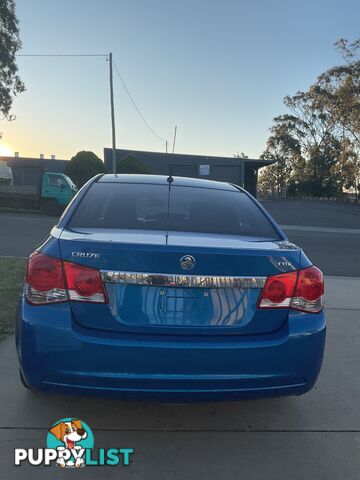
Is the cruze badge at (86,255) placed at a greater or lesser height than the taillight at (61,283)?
greater

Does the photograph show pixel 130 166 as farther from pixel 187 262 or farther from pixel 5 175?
pixel 187 262

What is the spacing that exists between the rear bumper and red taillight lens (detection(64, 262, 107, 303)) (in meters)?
0.10

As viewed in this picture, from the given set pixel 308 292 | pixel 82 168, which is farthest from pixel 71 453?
pixel 82 168

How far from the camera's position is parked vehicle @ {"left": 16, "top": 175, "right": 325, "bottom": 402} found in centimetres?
245

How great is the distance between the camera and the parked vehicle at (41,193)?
792 inches

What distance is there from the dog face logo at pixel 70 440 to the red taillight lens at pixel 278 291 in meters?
1.32

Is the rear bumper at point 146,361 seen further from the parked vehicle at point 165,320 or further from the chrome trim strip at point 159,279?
the chrome trim strip at point 159,279

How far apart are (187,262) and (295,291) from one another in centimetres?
66

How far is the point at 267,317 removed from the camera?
259 cm

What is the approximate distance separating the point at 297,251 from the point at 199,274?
68cm

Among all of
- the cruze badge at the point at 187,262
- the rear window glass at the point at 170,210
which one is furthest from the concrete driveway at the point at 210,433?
the rear window glass at the point at 170,210

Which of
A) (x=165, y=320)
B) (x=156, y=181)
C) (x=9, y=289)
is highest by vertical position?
(x=156, y=181)

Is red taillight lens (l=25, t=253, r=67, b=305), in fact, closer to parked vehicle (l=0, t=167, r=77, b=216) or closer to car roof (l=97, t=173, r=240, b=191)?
car roof (l=97, t=173, r=240, b=191)

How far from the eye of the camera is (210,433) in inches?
116
